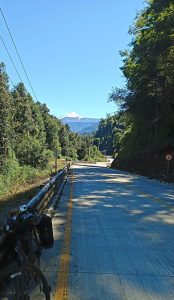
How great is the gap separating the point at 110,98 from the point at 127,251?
46.4 meters

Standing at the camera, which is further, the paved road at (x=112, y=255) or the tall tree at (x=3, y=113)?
the tall tree at (x=3, y=113)

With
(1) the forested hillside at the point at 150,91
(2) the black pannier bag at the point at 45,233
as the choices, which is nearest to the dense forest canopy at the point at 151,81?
(1) the forested hillside at the point at 150,91

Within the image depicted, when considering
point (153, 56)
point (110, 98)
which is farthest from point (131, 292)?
point (110, 98)

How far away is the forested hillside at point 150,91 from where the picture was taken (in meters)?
36.5

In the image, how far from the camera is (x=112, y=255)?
24.4 feet

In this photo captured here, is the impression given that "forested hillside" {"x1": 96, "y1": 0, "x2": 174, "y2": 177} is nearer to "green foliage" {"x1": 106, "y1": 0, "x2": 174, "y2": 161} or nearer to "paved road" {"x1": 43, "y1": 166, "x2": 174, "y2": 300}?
"green foliage" {"x1": 106, "y1": 0, "x2": 174, "y2": 161}

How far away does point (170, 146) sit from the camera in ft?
141

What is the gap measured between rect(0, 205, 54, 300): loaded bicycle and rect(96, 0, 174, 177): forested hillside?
30.3 m

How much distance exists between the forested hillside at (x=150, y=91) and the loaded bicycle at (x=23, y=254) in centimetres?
3034

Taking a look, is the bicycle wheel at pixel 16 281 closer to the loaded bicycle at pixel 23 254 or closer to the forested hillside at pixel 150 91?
the loaded bicycle at pixel 23 254

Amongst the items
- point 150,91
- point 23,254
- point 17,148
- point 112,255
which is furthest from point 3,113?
point 23,254

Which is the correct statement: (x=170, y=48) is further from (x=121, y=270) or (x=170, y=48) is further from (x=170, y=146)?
(x=121, y=270)

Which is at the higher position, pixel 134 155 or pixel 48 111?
pixel 48 111

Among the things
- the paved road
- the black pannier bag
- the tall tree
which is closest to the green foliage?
the tall tree
